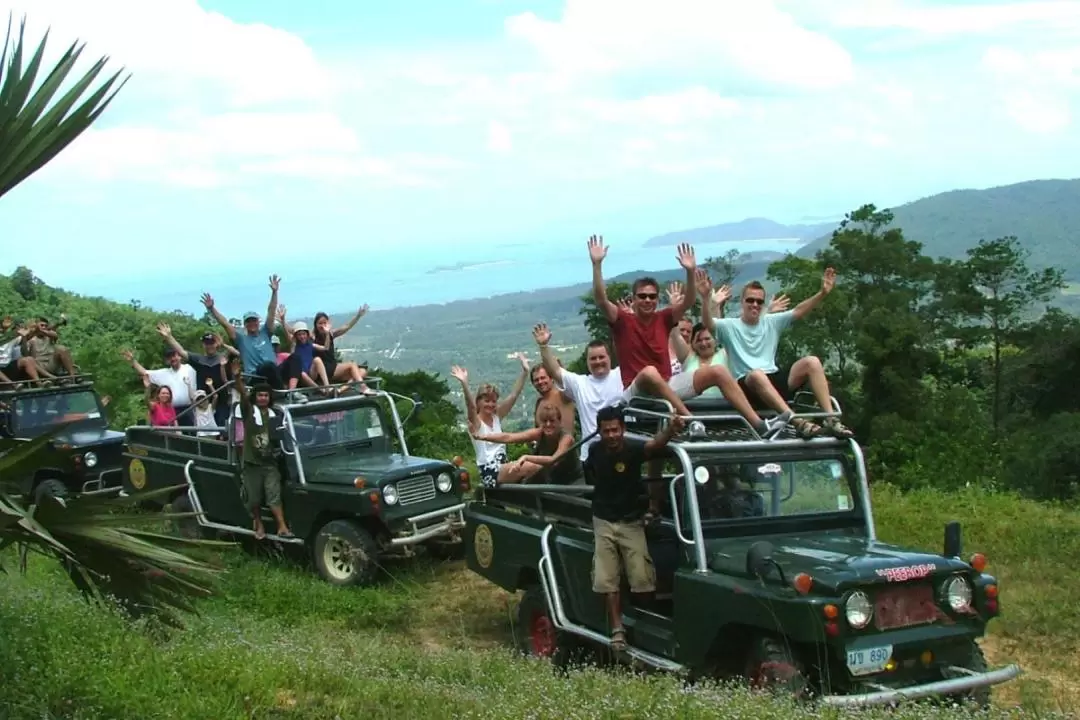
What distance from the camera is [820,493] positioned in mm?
7816

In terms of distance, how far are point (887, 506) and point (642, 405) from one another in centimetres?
570

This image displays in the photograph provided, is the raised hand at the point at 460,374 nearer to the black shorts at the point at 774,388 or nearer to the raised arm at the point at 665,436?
the black shorts at the point at 774,388

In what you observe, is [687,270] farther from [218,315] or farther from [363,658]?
[218,315]

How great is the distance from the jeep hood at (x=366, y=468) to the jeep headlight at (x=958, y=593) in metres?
6.08

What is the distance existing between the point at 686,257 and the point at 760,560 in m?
2.81

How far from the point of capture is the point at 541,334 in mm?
9922

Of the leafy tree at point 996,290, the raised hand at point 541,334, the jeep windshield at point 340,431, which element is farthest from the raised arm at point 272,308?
the leafy tree at point 996,290

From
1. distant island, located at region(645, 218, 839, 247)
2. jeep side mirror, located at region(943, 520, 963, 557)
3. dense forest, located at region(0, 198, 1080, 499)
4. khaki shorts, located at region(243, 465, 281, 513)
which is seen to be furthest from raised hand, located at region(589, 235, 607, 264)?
distant island, located at region(645, 218, 839, 247)

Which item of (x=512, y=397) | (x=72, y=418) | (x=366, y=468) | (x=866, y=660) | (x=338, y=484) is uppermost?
(x=512, y=397)

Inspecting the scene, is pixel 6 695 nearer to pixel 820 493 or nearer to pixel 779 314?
pixel 820 493

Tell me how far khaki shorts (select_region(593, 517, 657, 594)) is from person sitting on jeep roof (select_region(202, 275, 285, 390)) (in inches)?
283

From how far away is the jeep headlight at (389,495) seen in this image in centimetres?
1140

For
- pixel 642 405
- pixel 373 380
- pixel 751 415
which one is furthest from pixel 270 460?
pixel 751 415

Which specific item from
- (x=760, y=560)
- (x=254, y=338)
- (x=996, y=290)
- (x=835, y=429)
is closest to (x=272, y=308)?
(x=254, y=338)
